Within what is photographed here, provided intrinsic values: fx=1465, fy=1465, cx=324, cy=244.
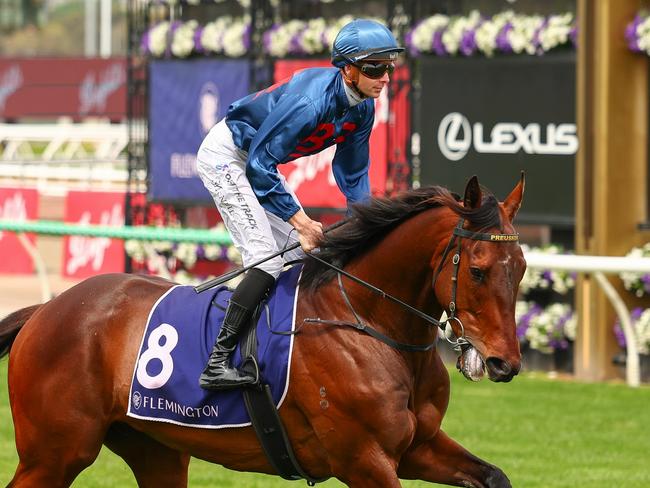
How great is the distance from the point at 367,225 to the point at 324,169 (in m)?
5.65

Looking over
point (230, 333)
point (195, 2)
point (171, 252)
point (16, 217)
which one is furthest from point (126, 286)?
point (16, 217)

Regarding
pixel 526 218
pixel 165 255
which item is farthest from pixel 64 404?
pixel 165 255

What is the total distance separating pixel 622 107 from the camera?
362 inches

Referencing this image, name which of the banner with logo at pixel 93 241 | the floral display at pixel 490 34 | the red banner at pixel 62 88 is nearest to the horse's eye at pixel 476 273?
the floral display at pixel 490 34

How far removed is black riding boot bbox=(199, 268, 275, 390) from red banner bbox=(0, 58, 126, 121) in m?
19.5

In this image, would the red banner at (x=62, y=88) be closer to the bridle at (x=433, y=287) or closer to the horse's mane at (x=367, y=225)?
the horse's mane at (x=367, y=225)

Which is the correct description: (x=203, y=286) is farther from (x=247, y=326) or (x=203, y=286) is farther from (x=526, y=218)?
(x=526, y=218)

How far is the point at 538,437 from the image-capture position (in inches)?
306

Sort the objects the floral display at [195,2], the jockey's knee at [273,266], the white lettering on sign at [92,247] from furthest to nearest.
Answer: the white lettering on sign at [92,247], the floral display at [195,2], the jockey's knee at [273,266]

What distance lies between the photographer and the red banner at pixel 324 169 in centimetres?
1020

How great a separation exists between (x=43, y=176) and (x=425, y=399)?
10780 millimetres

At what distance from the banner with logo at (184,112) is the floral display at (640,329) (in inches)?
136

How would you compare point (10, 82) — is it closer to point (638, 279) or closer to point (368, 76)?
point (638, 279)

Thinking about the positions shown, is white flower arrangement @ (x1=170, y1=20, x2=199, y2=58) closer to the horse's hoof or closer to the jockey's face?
the jockey's face
